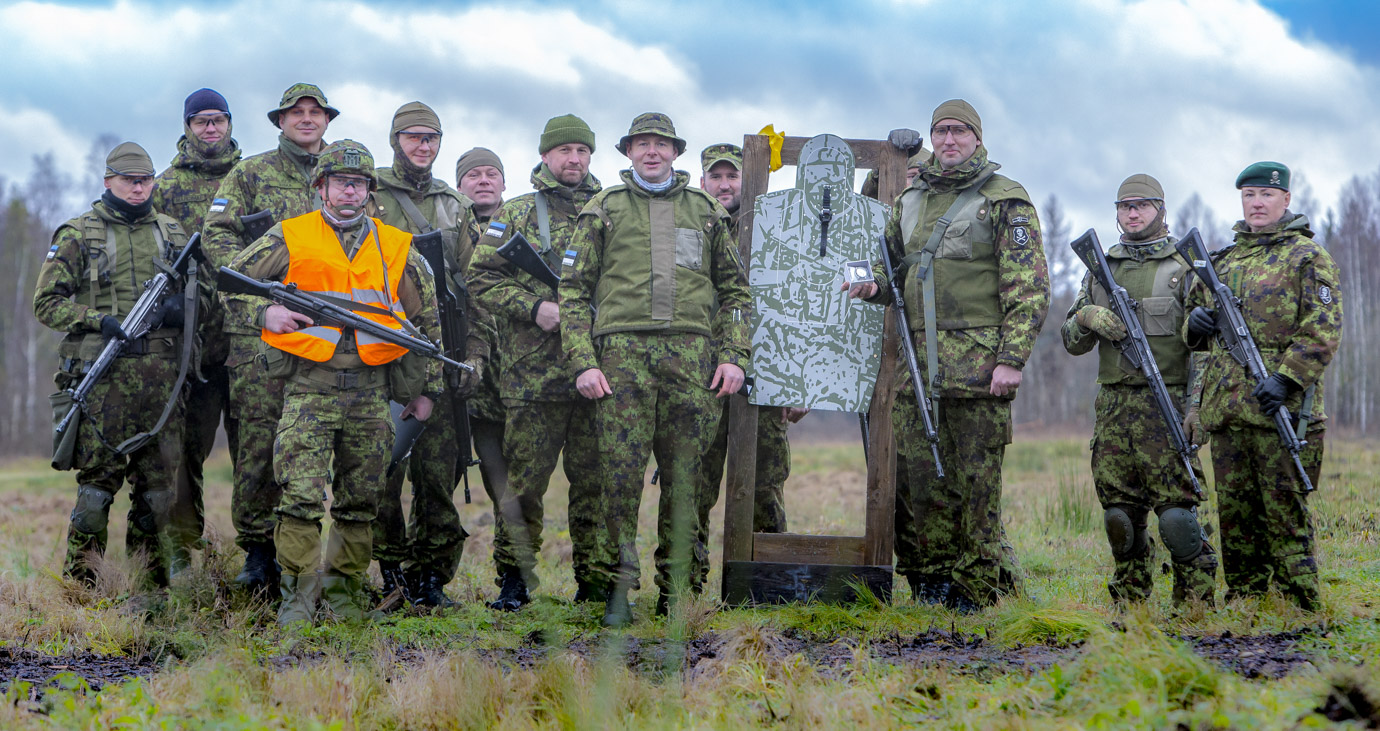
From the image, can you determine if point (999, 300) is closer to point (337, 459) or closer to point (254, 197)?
point (337, 459)

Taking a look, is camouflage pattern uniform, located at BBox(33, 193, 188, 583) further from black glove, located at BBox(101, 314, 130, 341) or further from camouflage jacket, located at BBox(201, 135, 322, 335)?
camouflage jacket, located at BBox(201, 135, 322, 335)

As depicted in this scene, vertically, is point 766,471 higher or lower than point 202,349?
lower

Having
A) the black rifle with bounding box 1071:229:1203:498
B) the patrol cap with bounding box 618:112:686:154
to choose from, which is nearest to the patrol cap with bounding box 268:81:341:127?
the patrol cap with bounding box 618:112:686:154

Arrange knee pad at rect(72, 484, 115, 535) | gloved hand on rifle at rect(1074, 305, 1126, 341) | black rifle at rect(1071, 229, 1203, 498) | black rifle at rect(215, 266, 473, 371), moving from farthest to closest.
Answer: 1. knee pad at rect(72, 484, 115, 535)
2. gloved hand on rifle at rect(1074, 305, 1126, 341)
3. black rifle at rect(1071, 229, 1203, 498)
4. black rifle at rect(215, 266, 473, 371)

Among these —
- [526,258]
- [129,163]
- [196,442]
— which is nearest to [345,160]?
[526,258]

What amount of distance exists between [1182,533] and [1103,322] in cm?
111

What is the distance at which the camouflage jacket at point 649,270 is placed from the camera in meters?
5.41

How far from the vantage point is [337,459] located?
542cm

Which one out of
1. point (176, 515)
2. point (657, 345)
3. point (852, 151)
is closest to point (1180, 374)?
point (852, 151)

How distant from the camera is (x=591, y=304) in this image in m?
5.81

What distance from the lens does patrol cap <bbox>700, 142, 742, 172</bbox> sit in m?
7.07

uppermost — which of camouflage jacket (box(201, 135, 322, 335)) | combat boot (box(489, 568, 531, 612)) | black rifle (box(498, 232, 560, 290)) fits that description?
camouflage jacket (box(201, 135, 322, 335))

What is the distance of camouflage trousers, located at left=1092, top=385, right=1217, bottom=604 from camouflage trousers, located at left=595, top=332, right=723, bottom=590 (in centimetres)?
201

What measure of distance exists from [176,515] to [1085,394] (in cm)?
3954
